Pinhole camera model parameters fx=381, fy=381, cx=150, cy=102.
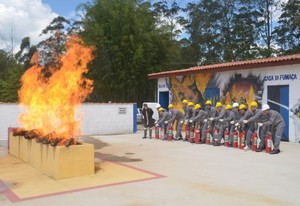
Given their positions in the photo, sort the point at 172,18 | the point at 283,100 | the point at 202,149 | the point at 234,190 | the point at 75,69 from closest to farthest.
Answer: the point at 234,190
the point at 75,69
the point at 202,149
the point at 283,100
the point at 172,18

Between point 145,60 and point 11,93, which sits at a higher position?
point 145,60

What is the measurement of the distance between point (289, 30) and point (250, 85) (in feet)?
68.5

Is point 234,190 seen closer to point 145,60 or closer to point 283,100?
point 283,100

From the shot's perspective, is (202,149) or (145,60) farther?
(145,60)

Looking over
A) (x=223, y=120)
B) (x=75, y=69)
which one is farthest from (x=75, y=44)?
(x=223, y=120)

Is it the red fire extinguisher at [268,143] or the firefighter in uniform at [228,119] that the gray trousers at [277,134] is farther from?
the firefighter in uniform at [228,119]

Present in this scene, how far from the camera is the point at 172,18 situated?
43.4 m

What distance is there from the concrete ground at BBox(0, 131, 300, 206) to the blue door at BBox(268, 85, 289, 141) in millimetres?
2336

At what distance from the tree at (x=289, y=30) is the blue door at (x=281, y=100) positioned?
19426 mm

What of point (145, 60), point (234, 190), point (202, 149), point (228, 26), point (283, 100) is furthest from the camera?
point (228, 26)

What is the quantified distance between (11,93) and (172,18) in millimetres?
19375

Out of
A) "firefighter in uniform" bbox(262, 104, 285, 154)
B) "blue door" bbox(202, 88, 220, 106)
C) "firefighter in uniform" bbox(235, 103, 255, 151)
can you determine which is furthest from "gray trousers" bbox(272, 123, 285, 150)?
"blue door" bbox(202, 88, 220, 106)

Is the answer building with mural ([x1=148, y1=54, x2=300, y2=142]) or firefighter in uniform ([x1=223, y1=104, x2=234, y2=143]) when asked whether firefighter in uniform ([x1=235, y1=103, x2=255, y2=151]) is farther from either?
building with mural ([x1=148, y1=54, x2=300, y2=142])

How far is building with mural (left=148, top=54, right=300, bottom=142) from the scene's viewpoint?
15289 mm
